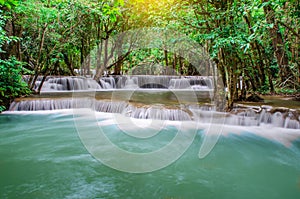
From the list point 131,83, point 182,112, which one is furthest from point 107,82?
point 182,112

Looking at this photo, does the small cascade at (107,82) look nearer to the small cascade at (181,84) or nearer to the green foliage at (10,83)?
the small cascade at (181,84)

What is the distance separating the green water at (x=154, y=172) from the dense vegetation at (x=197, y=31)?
212 cm

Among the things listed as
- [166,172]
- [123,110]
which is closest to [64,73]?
[123,110]

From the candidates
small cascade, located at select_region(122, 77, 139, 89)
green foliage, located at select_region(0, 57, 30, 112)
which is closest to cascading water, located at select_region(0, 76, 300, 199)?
green foliage, located at select_region(0, 57, 30, 112)

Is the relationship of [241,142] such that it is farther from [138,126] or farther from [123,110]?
[123,110]

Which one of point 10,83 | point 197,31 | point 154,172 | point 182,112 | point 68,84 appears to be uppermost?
point 197,31

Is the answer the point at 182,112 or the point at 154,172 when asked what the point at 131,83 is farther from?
the point at 154,172

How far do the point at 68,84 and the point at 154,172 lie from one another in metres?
11.6

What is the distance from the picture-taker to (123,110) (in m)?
8.15

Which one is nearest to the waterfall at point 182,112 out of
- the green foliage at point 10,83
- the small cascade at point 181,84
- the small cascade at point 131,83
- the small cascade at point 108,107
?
the small cascade at point 108,107

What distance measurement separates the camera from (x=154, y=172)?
153 inches

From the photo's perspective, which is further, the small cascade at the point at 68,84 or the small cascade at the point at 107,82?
the small cascade at the point at 107,82

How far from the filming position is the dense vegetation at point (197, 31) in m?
5.53

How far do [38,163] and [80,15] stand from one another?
7742mm
